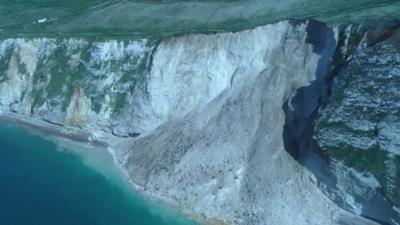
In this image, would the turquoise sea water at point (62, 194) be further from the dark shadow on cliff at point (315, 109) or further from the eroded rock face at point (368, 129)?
the eroded rock face at point (368, 129)

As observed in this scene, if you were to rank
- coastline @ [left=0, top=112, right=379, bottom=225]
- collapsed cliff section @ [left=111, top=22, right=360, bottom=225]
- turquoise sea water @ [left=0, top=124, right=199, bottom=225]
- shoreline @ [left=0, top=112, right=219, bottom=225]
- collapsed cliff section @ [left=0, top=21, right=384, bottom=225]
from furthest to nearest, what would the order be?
shoreline @ [left=0, top=112, right=219, bottom=225] → turquoise sea water @ [left=0, top=124, right=199, bottom=225] → collapsed cliff section @ [left=0, top=21, right=384, bottom=225] → collapsed cliff section @ [left=111, top=22, right=360, bottom=225] → coastline @ [left=0, top=112, right=379, bottom=225]

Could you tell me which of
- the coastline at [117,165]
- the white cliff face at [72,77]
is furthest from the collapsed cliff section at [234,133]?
the white cliff face at [72,77]

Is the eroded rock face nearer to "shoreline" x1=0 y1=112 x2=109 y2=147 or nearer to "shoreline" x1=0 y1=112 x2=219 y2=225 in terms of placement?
"shoreline" x1=0 y1=112 x2=219 y2=225

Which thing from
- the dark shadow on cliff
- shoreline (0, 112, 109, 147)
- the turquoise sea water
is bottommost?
the turquoise sea water

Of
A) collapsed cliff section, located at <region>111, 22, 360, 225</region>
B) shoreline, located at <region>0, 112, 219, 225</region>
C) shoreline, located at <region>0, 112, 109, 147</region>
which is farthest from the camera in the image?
shoreline, located at <region>0, 112, 109, 147</region>

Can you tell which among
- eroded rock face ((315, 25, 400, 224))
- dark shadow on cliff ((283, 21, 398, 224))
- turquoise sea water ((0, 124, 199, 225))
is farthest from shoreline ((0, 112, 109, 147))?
eroded rock face ((315, 25, 400, 224))

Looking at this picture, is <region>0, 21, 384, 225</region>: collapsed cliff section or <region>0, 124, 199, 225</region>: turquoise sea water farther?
<region>0, 124, 199, 225</region>: turquoise sea water

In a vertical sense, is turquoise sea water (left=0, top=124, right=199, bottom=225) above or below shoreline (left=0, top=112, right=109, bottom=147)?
→ below

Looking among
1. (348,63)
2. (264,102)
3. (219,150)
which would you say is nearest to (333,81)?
(348,63)
